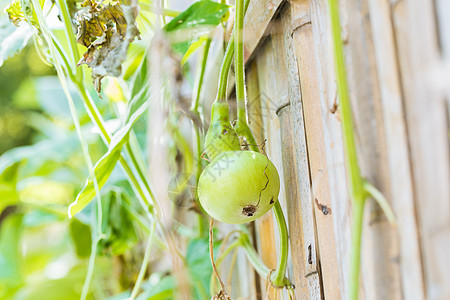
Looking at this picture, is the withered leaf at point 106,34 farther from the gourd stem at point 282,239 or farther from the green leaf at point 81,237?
the green leaf at point 81,237

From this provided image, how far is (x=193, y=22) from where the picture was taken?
80cm

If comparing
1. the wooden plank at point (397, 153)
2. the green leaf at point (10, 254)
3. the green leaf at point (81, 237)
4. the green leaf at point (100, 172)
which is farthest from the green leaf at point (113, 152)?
the green leaf at point (10, 254)

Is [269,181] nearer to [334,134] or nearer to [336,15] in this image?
[334,134]

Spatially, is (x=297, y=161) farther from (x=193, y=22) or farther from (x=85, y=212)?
(x=85, y=212)

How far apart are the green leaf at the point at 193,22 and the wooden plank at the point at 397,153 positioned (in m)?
0.45

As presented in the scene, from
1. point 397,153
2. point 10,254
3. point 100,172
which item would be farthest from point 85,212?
point 397,153

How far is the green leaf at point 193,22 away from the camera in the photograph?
2.58 ft

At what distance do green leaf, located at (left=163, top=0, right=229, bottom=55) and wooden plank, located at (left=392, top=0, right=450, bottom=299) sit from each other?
1.60 ft

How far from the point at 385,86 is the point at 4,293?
1.60 meters

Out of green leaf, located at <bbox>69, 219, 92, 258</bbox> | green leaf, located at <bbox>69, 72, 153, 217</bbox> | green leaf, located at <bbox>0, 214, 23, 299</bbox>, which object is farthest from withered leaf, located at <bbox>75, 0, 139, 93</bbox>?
green leaf, located at <bbox>0, 214, 23, 299</bbox>

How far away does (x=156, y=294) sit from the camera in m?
1.08

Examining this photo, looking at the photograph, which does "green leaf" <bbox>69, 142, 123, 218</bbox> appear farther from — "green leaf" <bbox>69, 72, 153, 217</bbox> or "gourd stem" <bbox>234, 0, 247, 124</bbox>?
"gourd stem" <bbox>234, 0, 247, 124</bbox>

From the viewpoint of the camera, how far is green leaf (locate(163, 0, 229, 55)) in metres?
0.79

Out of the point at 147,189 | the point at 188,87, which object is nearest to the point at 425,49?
the point at 147,189
